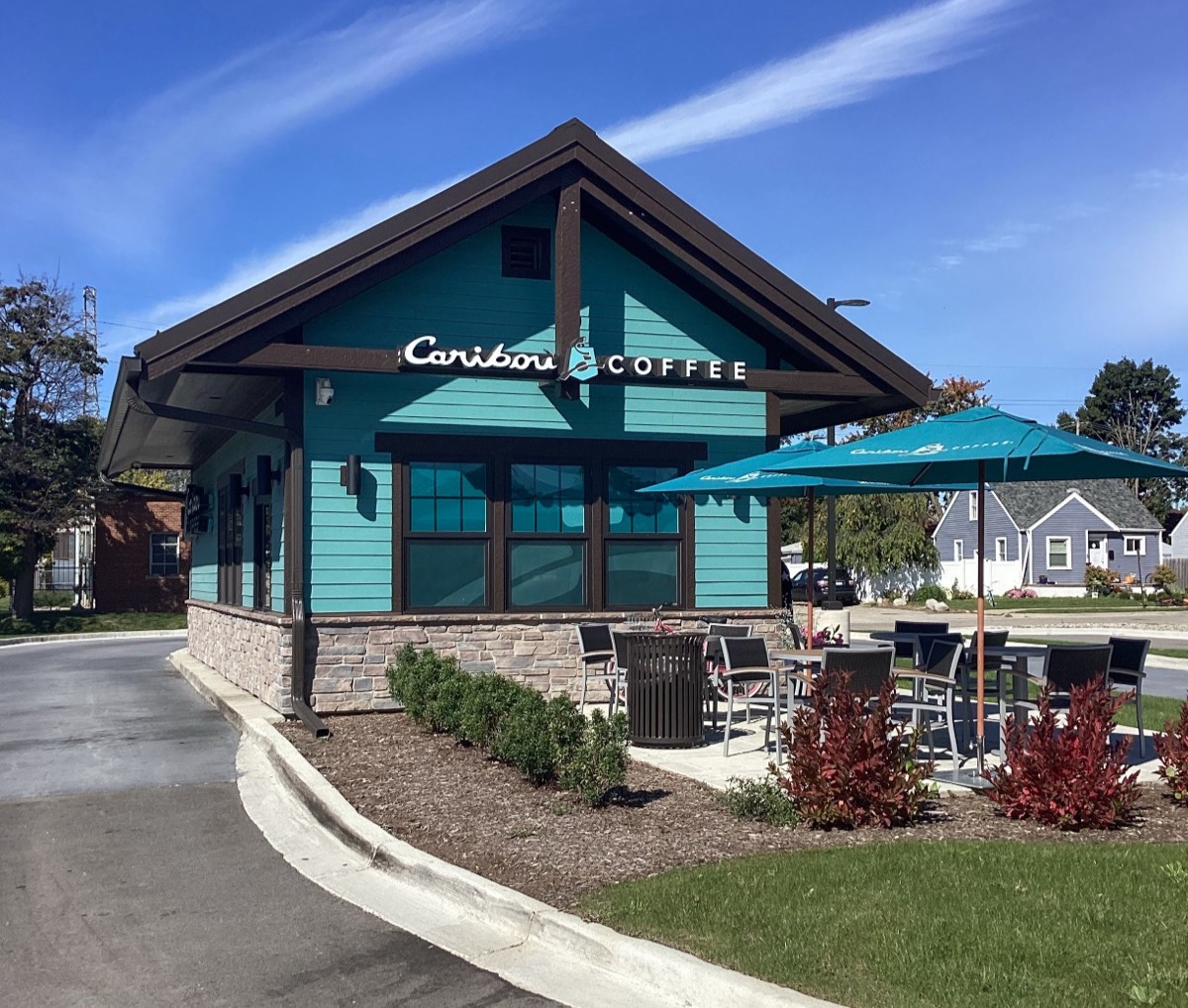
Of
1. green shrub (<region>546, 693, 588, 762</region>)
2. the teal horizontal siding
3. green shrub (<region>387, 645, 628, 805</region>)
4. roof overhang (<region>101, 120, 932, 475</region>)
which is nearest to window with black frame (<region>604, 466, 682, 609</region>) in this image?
the teal horizontal siding

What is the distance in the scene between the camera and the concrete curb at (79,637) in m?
33.1

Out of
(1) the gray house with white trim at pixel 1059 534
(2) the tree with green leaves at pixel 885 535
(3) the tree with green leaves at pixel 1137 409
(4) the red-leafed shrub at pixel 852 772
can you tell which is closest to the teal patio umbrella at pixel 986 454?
(4) the red-leafed shrub at pixel 852 772

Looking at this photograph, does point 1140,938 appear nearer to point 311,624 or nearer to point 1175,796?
point 1175,796

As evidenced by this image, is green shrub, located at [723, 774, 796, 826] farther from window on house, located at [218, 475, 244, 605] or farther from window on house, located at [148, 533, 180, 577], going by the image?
window on house, located at [148, 533, 180, 577]

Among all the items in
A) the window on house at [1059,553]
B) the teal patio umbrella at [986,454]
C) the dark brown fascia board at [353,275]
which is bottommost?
the window on house at [1059,553]

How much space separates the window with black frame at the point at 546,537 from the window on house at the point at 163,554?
101ft

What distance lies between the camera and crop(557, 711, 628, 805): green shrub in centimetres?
816

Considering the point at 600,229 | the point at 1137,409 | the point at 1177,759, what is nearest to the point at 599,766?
the point at 1177,759

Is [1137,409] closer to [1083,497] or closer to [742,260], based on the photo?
[1083,497]

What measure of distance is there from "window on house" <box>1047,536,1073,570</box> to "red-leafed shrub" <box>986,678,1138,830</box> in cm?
5228

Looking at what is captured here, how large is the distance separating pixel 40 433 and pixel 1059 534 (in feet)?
142

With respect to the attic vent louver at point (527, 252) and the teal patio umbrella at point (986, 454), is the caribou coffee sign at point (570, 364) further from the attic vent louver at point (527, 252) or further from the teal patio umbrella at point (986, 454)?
the teal patio umbrella at point (986, 454)

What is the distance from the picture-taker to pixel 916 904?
19.1 feet

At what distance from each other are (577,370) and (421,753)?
4889 millimetres
